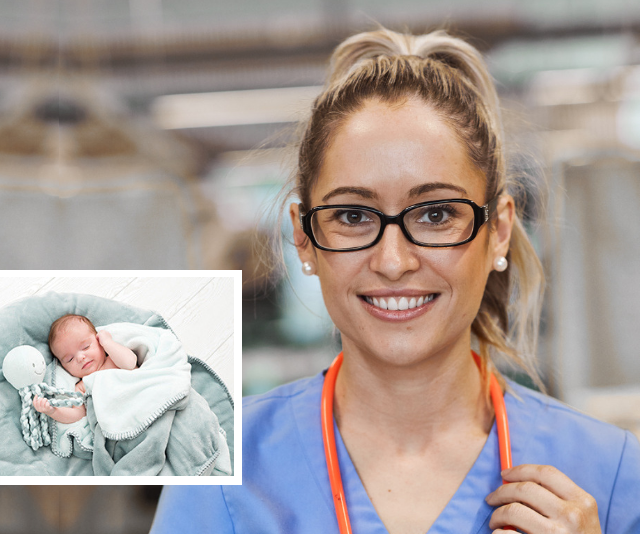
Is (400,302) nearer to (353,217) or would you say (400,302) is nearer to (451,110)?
(353,217)

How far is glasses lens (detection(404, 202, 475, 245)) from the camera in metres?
0.71

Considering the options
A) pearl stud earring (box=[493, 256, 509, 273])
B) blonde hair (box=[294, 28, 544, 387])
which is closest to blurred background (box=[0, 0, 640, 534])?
blonde hair (box=[294, 28, 544, 387])

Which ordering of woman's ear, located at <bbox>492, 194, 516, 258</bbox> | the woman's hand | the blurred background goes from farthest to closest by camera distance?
the blurred background → woman's ear, located at <bbox>492, 194, 516, 258</bbox> → the woman's hand

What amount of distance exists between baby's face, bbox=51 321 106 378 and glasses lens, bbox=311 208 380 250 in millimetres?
303

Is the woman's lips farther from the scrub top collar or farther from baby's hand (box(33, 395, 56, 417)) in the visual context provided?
baby's hand (box(33, 395, 56, 417))

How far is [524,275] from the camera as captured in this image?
2.91ft

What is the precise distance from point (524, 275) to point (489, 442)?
25 cm

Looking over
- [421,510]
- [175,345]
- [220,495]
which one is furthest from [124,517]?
[421,510]

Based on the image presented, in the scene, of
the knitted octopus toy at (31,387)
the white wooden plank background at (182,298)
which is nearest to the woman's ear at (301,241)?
the white wooden plank background at (182,298)

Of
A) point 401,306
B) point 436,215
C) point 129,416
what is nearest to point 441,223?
point 436,215

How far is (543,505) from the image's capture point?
68 centimetres

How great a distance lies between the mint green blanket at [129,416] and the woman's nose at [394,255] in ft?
0.85

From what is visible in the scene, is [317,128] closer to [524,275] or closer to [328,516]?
[524,275]

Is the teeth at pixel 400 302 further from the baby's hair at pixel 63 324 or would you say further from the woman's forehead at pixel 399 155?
the baby's hair at pixel 63 324
